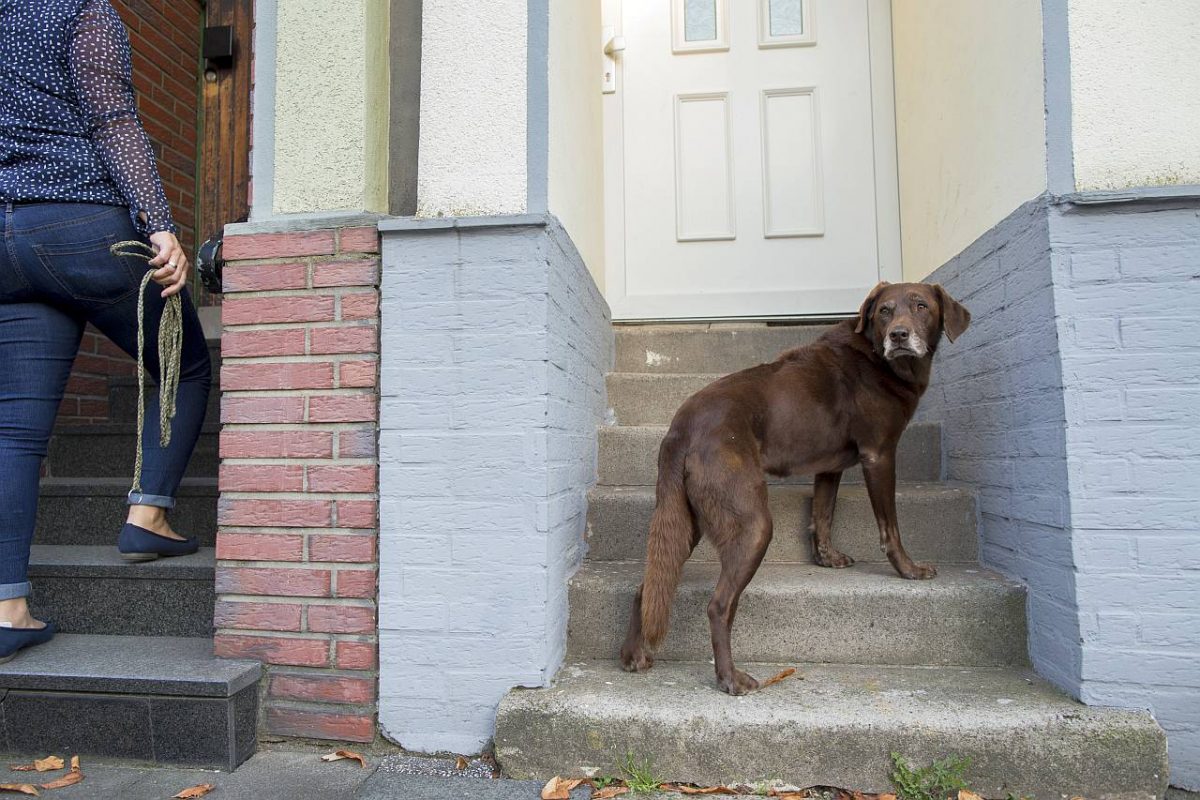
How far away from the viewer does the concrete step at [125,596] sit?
92.1 inches

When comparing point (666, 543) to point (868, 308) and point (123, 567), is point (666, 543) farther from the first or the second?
point (123, 567)

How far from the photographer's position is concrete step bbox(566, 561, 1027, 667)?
2188 millimetres

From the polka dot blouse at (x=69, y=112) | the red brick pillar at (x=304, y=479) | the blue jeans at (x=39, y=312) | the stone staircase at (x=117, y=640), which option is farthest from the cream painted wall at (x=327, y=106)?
the stone staircase at (x=117, y=640)

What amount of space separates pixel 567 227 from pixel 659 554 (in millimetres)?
1196

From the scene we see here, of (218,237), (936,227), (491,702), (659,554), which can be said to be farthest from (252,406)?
(936,227)

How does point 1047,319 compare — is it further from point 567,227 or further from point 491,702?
point 491,702

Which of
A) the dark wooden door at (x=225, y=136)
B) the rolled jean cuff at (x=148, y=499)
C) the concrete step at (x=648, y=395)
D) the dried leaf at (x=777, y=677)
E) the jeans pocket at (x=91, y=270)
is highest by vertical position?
the dark wooden door at (x=225, y=136)

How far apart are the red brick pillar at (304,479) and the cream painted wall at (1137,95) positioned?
83.8 inches

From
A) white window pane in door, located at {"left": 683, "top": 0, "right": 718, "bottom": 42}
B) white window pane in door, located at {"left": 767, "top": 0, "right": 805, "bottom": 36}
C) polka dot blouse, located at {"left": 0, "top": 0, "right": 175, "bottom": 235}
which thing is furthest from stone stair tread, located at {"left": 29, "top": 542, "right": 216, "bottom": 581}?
white window pane in door, located at {"left": 767, "top": 0, "right": 805, "bottom": 36}

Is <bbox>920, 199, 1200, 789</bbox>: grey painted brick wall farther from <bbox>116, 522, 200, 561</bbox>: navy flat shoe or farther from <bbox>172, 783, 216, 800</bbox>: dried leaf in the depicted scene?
<bbox>116, 522, 200, 561</bbox>: navy flat shoe

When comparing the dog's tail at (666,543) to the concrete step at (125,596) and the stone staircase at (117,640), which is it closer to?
the stone staircase at (117,640)

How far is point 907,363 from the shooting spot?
238 cm

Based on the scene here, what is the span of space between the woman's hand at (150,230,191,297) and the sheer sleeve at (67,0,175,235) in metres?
0.03

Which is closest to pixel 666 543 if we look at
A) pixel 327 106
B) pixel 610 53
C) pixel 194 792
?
pixel 194 792
